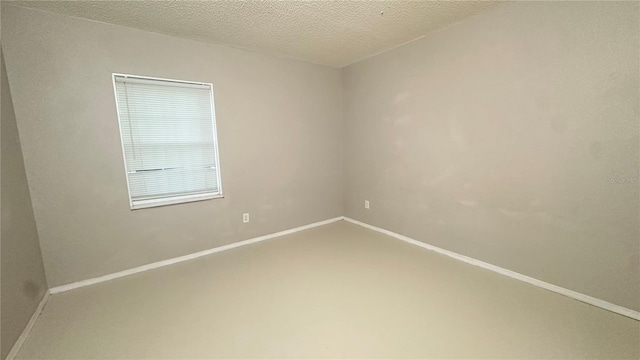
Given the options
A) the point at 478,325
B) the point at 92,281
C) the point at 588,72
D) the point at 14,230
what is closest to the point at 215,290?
the point at 92,281

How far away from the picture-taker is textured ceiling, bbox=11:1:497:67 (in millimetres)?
1997

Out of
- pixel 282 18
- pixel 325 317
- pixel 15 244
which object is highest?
pixel 282 18

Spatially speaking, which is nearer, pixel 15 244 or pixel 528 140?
pixel 15 244

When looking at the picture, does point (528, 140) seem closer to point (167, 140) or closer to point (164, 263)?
point (167, 140)

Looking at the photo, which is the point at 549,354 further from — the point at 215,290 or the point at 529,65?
the point at 215,290

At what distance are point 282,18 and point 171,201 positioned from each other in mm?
2157

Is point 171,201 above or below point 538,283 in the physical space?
above

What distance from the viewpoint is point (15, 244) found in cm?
173

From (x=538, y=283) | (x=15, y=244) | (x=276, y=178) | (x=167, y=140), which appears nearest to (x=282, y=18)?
(x=167, y=140)

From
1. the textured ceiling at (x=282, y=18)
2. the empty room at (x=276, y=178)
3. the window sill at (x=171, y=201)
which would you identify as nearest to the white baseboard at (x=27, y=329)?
the empty room at (x=276, y=178)

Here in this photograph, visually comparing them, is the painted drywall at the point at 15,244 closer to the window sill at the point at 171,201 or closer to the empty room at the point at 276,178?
the empty room at the point at 276,178

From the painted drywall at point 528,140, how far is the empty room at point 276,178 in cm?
1

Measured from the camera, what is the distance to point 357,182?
3.85m

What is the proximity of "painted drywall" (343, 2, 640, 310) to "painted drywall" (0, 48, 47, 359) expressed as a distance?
11.4 feet
